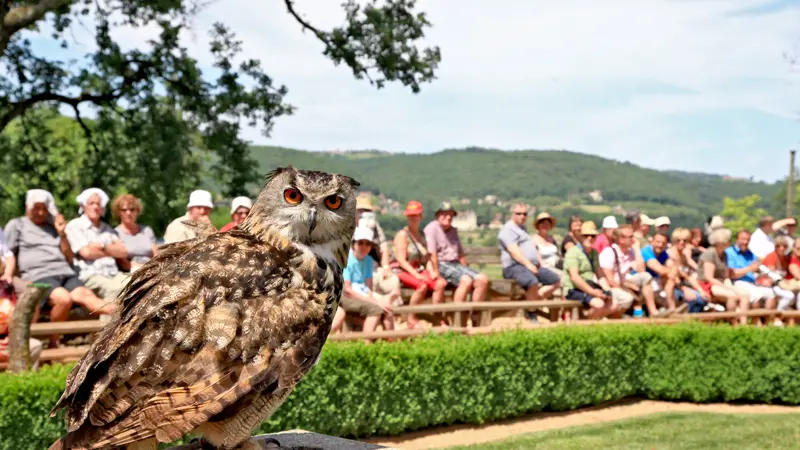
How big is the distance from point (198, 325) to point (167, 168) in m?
15.5

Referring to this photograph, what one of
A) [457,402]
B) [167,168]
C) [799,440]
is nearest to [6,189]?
[167,168]

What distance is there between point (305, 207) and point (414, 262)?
27.7 ft

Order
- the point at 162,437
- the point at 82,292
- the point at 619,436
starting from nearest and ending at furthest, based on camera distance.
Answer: the point at 162,437 < the point at 82,292 < the point at 619,436

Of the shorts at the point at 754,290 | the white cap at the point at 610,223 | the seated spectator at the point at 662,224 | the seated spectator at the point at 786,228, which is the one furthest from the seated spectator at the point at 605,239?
the seated spectator at the point at 786,228

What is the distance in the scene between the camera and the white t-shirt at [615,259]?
1312 centimetres

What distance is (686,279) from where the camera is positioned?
15016 millimetres

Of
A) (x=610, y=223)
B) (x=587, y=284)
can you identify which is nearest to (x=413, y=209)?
(x=587, y=284)

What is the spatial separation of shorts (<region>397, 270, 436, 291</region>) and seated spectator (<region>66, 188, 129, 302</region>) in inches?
161

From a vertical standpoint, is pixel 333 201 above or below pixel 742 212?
below

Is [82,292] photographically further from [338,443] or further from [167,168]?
[167,168]

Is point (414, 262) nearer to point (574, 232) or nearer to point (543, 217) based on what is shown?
point (543, 217)

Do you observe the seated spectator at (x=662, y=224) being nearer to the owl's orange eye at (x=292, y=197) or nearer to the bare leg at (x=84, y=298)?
the bare leg at (x=84, y=298)

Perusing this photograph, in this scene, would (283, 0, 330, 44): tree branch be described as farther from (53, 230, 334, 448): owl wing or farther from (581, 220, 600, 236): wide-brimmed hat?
(53, 230, 334, 448): owl wing

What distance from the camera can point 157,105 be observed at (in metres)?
18.5
